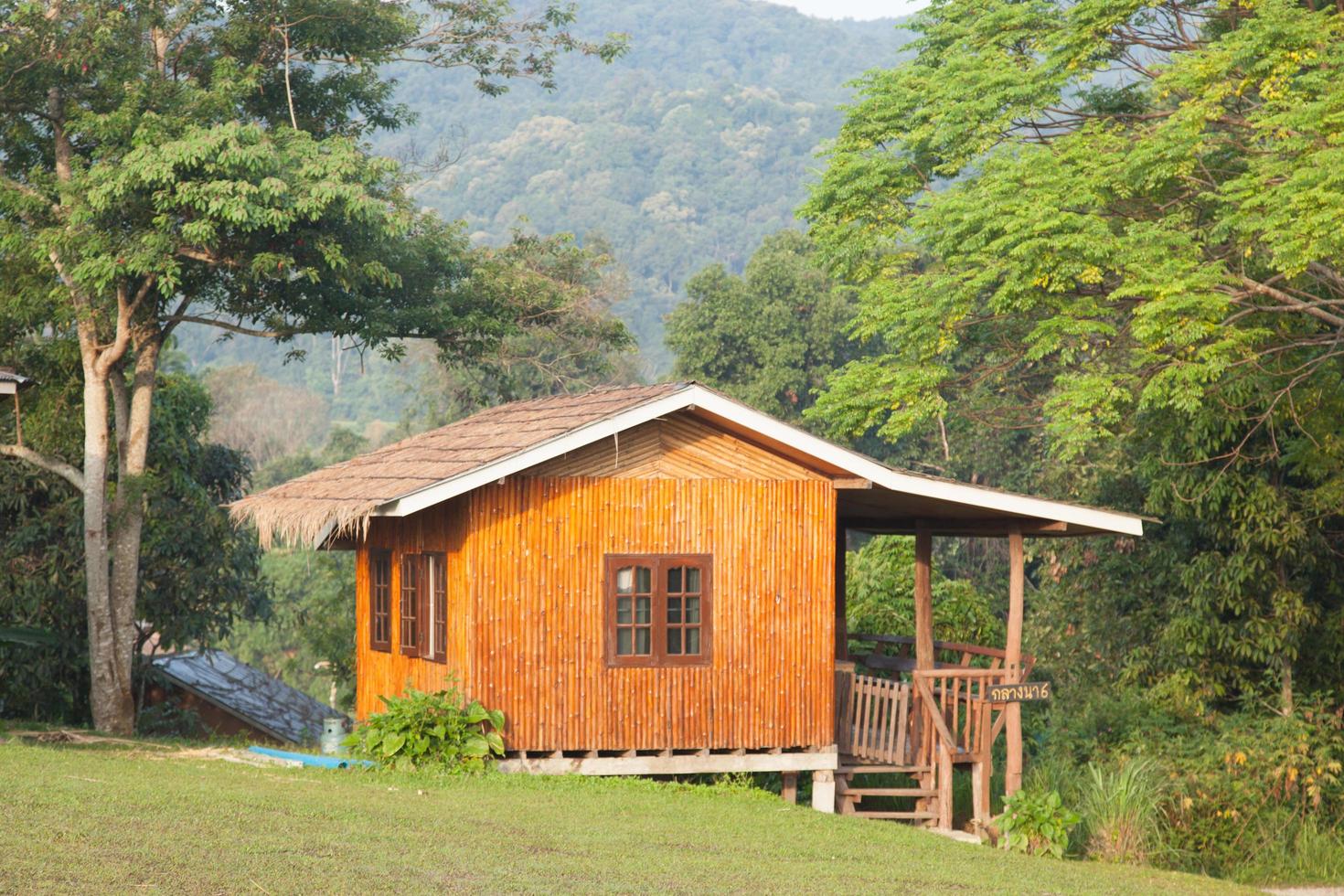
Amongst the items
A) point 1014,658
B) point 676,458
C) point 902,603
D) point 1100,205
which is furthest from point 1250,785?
point 676,458

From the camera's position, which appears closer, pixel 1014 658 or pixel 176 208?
pixel 1014 658

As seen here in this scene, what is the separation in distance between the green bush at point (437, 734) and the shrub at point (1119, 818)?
5.24 metres

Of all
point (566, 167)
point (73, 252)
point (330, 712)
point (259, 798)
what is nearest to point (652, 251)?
point (566, 167)

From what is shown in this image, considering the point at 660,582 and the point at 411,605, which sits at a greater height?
the point at 660,582

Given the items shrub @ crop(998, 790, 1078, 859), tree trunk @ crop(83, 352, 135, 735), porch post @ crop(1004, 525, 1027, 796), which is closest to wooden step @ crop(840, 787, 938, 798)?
porch post @ crop(1004, 525, 1027, 796)

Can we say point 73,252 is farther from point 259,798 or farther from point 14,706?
point 259,798

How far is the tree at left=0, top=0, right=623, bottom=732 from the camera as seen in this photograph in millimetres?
18375

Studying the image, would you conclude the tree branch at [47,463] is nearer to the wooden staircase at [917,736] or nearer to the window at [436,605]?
the window at [436,605]

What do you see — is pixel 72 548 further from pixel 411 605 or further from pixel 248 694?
pixel 411 605

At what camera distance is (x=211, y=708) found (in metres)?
25.1

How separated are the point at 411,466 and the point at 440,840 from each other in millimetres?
5070

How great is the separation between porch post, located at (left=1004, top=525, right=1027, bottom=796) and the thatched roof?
3.80m

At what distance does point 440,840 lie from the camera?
10.0 meters

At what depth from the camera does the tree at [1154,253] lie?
14273 millimetres
